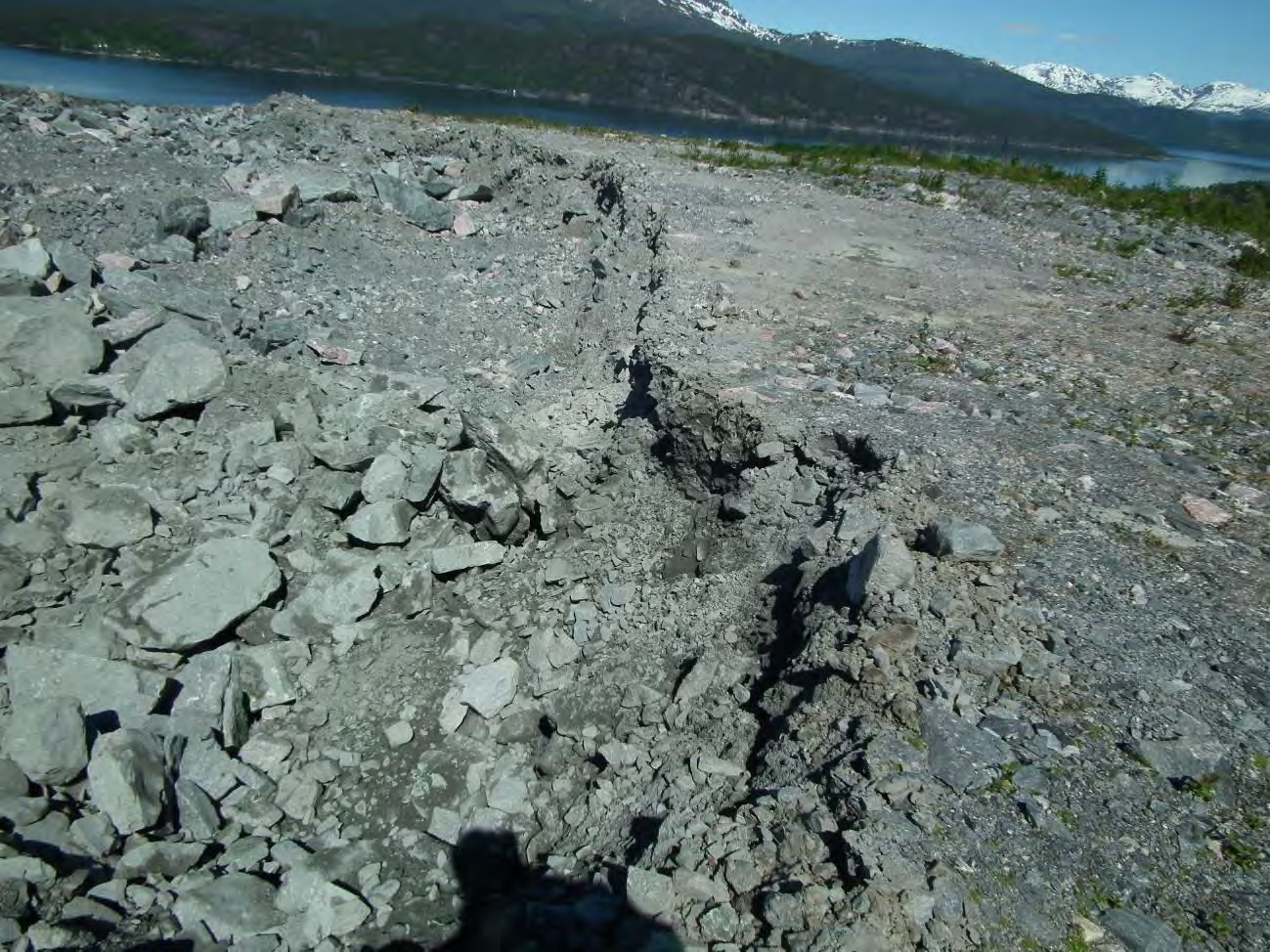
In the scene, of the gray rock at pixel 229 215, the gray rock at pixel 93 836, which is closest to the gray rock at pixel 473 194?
the gray rock at pixel 229 215

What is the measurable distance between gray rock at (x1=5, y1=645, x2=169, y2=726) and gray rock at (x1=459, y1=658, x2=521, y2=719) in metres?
1.72

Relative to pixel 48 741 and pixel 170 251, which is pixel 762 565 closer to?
pixel 48 741

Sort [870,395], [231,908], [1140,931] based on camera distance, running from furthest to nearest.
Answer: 1. [870,395]
2. [231,908]
3. [1140,931]

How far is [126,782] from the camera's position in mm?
3711

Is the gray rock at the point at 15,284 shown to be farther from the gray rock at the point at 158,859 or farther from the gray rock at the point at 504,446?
the gray rock at the point at 158,859

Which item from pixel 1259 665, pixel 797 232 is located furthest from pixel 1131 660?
pixel 797 232

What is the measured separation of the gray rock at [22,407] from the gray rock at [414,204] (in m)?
6.95

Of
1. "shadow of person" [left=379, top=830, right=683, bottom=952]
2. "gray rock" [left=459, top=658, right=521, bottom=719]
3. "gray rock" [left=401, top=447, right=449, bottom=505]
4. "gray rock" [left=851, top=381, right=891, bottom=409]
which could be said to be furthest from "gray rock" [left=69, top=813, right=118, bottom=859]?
"gray rock" [left=851, top=381, right=891, bottom=409]

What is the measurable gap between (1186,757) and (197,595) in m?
5.34

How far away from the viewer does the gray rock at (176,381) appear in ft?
20.1

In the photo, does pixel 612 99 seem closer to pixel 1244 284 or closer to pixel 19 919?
pixel 1244 284

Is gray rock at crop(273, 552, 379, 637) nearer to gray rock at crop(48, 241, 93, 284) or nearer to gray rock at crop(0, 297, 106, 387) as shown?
gray rock at crop(0, 297, 106, 387)

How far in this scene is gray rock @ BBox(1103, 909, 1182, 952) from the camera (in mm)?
2613

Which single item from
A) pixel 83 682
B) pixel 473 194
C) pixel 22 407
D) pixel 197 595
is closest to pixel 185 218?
pixel 22 407
